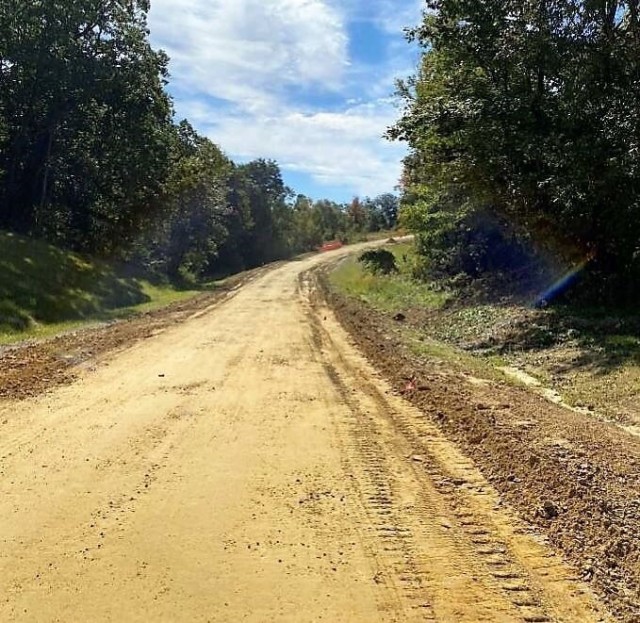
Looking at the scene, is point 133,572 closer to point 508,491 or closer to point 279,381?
point 508,491

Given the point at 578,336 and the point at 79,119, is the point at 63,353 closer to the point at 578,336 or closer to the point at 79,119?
the point at 578,336

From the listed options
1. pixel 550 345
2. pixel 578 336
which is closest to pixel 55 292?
pixel 550 345

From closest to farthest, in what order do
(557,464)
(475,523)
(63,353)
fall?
(475,523), (557,464), (63,353)

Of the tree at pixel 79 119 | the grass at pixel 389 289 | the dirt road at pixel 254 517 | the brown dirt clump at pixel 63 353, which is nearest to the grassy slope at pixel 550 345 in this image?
the grass at pixel 389 289

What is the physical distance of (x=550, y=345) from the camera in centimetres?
1207

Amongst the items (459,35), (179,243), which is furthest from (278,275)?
(459,35)

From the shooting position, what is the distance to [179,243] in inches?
1497

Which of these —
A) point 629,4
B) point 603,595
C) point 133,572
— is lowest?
point 603,595

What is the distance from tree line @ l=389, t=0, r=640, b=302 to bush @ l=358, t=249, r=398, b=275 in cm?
1582

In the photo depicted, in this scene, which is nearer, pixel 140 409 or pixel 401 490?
pixel 401 490

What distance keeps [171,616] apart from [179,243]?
35.8 m

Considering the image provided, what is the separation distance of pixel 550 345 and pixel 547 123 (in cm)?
482

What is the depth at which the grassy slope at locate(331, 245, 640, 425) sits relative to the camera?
9109 mm

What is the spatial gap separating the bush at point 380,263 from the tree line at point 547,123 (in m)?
15.8
